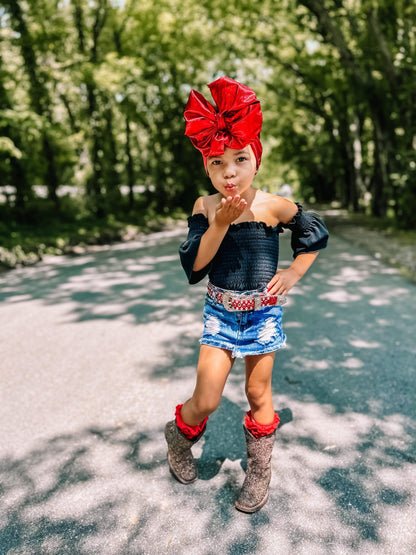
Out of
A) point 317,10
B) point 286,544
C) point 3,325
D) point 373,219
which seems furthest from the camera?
point 373,219

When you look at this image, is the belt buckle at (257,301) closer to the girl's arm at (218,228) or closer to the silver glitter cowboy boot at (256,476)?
the girl's arm at (218,228)

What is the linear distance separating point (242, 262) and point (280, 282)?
0.20 meters

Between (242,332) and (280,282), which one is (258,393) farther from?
(280,282)

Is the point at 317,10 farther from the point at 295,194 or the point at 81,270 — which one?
the point at 295,194

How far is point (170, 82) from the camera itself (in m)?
19.7

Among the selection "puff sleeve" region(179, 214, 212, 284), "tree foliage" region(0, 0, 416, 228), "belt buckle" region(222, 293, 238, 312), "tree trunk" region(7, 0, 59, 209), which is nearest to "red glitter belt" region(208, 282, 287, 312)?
"belt buckle" region(222, 293, 238, 312)

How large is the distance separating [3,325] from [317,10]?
11.6 m

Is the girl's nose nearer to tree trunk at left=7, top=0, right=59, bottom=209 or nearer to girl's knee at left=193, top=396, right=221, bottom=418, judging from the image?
girl's knee at left=193, top=396, right=221, bottom=418

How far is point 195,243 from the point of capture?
2.10 meters

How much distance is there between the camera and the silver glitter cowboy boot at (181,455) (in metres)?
2.42

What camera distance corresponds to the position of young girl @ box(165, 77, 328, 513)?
6.80 feet

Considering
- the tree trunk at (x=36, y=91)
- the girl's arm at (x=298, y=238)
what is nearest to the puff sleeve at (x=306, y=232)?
the girl's arm at (x=298, y=238)

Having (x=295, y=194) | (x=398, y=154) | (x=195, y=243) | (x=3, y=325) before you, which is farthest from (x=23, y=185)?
(x=295, y=194)

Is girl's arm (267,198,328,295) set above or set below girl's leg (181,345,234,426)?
above
